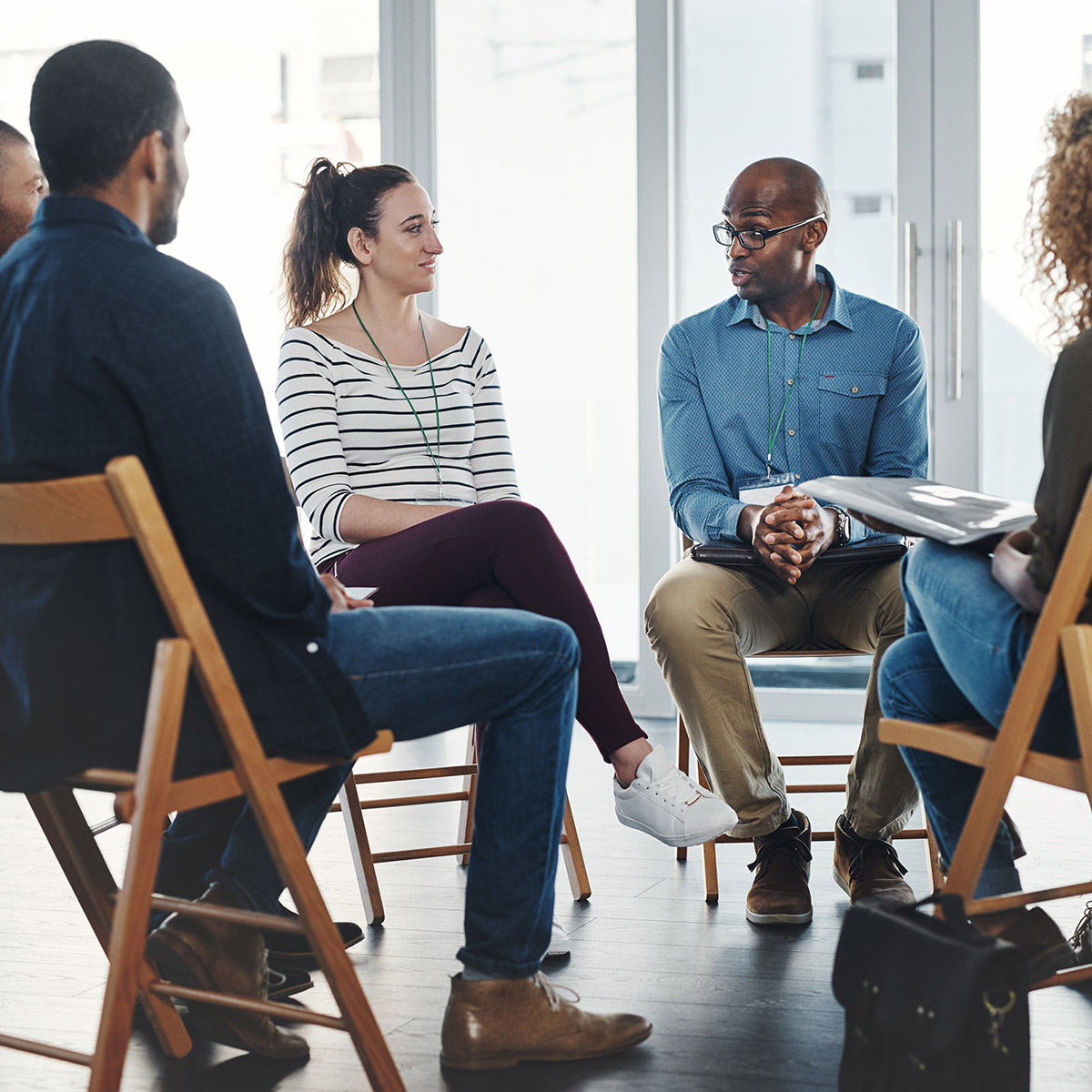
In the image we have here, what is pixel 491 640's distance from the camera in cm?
154

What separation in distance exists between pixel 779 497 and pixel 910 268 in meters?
1.72

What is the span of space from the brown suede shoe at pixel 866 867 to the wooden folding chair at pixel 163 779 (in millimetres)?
1073

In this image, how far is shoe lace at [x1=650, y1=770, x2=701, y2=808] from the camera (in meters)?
1.93

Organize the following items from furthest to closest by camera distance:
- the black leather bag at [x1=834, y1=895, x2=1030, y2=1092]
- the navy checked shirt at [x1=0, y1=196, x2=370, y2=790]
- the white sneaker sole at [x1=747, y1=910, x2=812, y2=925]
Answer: the white sneaker sole at [x1=747, y1=910, x2=812, y2=925], the navy checked shirt at [x1=0, y1=196, x2=370, y2=790], the black leather bag at [x1=834, y1=895, x2=1030, y2=1092]

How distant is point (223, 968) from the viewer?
158 cm

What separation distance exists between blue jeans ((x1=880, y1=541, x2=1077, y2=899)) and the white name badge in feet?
2.19

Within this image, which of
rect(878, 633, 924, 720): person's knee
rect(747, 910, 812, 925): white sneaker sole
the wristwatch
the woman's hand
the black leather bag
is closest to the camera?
the black leather bag

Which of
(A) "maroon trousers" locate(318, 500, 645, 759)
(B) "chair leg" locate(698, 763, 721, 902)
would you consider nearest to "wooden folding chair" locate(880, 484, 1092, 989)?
(A) "maroon trousers" locate(318, 500, 645, 759)

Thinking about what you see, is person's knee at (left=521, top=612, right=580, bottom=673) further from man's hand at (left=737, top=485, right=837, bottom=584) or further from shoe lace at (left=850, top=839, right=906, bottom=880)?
shoe lace at (left=850, top=839, right=906, bottom=880)

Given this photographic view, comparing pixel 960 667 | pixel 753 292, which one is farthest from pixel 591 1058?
pixel 753 292

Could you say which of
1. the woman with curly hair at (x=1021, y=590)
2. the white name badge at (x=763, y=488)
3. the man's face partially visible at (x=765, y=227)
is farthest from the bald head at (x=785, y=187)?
the woman with curly hair at (x=1021, y=590)

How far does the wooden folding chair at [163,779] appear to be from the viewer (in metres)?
1.25

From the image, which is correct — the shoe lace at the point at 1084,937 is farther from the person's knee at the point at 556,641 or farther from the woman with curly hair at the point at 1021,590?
the person's knee at the point at 556,641

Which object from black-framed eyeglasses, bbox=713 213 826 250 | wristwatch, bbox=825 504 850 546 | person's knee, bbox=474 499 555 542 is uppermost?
black-framed eyeglasses, bbox=713 213 826 250
